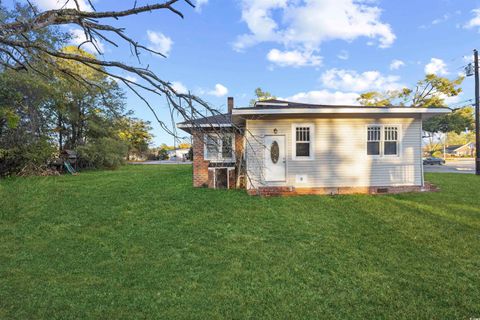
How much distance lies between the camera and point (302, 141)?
9219mm

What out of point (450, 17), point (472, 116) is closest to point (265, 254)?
point (450, 17)

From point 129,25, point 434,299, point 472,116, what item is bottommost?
point 434,299

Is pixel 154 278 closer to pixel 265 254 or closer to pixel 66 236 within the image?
pixel 265 254

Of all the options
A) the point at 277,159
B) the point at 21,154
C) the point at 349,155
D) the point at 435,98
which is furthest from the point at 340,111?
the point at 435,98

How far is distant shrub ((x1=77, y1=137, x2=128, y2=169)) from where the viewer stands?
1991cm

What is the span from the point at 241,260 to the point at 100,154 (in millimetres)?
19587

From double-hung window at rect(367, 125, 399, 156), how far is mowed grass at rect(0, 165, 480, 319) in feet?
7.68

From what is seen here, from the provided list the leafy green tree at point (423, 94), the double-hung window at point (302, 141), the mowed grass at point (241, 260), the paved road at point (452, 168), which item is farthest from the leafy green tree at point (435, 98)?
the mowed grass at point (241, 260)

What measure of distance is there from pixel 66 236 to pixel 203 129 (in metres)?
4.72

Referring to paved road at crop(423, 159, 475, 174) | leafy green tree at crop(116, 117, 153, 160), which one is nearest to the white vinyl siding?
paved road at crop(423, 159, 475, 174)

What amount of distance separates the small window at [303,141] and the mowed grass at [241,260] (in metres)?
2.22

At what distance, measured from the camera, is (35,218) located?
622 cm

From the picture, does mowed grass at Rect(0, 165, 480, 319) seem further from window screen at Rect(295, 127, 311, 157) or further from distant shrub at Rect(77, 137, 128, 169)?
distant shrub at Rect(77, 137, 128, 169)

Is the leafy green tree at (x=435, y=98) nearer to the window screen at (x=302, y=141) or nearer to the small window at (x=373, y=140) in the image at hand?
the small window at (x=373, y=140)
